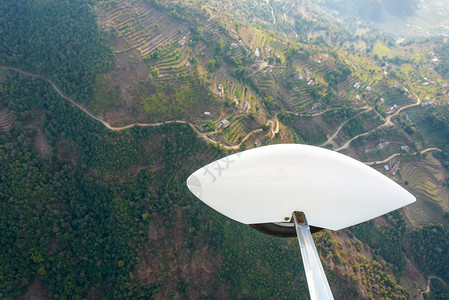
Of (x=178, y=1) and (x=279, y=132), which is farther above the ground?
(x=178, y=1)

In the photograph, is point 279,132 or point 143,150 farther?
point 279,132

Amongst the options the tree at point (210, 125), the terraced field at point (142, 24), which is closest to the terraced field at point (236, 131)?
the tree at point (210, 125)

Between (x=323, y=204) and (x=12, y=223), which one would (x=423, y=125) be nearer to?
(x=323, y=204)

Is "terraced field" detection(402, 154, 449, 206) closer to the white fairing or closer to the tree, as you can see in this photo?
the tree

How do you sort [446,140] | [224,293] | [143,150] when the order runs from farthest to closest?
1. [446,140]
2. [143,150]
3. [224,293]

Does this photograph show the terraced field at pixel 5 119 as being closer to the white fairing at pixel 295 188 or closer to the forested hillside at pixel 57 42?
the forested hillside at pixel 57 42

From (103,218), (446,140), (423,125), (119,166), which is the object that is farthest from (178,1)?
(446,140)

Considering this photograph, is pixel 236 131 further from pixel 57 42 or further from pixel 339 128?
pixel 57 42

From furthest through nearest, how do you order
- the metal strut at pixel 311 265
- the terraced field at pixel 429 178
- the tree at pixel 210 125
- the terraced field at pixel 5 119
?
the terraced field at pixel 429 178, the tree at pixel 210 125, the terraced field at pixel 5 119, the metal strut at pixel 311 265
